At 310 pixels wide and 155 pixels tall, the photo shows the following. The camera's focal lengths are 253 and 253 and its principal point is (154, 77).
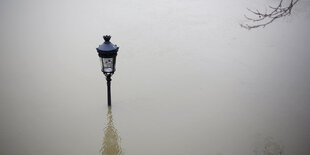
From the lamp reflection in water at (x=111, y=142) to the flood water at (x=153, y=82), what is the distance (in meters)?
0.02

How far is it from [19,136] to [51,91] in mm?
1548

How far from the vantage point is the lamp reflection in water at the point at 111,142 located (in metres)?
4.74

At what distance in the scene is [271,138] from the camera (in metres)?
5.10

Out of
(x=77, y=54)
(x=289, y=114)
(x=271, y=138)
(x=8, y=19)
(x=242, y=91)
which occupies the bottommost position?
(x=271, y=138)

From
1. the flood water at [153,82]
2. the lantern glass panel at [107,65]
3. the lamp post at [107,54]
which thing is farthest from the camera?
the flood water at [153,82]

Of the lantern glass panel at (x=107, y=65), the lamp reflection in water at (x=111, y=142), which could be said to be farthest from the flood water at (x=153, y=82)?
the lantern glass panel at (x=107, y=65)

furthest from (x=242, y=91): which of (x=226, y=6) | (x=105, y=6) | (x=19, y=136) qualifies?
(x=105, y=6)

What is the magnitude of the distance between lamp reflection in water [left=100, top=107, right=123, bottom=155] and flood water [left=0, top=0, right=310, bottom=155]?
20 mm

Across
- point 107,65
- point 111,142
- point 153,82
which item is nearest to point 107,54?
point 107,65

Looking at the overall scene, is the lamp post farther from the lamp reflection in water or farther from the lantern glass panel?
the lamp reflection in water

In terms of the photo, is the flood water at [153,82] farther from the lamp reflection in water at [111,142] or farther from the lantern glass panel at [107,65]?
the lantern glass panel at [107,65]

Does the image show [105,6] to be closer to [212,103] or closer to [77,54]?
[77,54]

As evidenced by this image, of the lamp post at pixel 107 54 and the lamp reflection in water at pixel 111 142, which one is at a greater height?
the lamp post at pixel 107 54

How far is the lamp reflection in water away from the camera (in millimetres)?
4742
